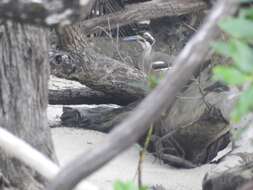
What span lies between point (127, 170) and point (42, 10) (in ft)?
10.1

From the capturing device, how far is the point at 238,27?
0.97 m

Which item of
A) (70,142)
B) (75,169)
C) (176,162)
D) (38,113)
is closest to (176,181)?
(176,162)

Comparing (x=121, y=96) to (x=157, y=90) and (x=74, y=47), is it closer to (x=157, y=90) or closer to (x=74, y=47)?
(x=74, y=47)

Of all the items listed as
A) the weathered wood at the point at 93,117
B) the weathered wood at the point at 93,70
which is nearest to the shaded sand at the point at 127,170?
the weathered wood at the point at 93,117

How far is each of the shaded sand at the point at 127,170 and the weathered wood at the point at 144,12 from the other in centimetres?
108

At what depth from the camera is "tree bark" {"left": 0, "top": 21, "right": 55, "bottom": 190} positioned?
2.49 meters

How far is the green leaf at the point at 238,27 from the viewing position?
0.96m

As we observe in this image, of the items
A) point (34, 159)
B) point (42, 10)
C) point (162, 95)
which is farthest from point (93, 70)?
point (162, 95)

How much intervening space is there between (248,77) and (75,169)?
0.94 ft

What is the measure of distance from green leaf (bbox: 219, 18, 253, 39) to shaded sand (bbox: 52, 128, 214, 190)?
2760 mm

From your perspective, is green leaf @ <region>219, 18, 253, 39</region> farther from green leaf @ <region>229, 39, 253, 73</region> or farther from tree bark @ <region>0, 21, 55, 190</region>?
tree bark @ <region>0, 21, 55, 190</region>

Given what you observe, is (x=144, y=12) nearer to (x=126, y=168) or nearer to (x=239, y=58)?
(x=126, y=168)

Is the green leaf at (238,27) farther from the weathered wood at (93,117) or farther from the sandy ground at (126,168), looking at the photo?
the weathered wood at (93,117)

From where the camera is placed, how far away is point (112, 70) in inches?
192
